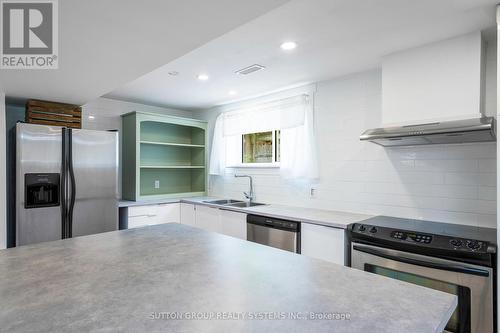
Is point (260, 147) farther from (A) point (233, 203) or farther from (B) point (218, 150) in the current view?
(A) point (233, 203)

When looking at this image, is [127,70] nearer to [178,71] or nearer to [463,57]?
[178,71]

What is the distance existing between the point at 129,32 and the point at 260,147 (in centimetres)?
282

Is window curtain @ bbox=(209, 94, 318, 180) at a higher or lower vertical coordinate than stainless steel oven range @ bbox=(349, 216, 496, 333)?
higher

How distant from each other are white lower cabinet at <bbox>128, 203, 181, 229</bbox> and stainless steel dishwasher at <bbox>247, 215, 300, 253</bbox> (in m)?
1.32

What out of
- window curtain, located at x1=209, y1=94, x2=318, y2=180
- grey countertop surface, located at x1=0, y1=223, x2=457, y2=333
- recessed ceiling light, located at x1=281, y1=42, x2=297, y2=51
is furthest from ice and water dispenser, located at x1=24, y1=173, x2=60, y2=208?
recessed ceiling light, located at x1=281, y1=42, x2=297, y2=51

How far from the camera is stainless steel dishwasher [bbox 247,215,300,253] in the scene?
9.05 feet

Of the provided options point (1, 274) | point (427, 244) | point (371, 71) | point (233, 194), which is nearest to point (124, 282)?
point (1, 274)

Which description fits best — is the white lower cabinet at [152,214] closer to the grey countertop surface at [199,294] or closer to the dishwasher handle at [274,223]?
the dishwasher handle at [274,223]

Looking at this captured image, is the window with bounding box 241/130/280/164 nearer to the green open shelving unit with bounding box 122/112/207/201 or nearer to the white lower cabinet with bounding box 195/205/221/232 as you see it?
the green open shelving unit with bounding box 122/112/207/201

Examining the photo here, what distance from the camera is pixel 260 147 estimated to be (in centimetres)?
410

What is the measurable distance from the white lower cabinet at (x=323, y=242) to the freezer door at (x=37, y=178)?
2.40 m

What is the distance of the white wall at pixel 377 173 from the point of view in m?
2.27

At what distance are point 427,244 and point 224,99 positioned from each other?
3.01 m

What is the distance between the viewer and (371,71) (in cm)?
285
